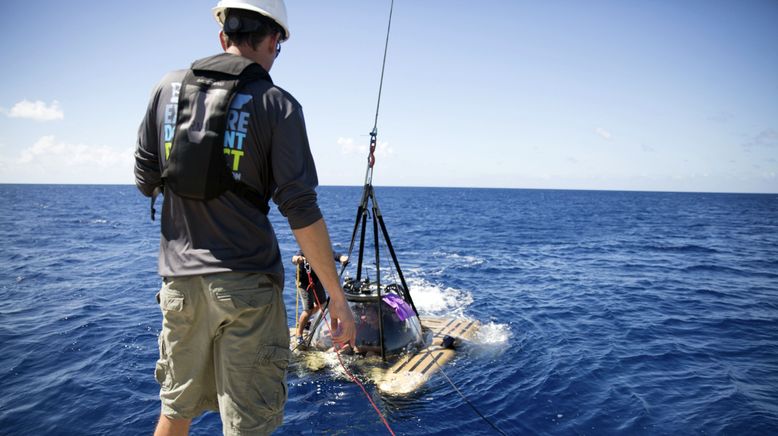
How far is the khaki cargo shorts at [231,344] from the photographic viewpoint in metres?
2.20

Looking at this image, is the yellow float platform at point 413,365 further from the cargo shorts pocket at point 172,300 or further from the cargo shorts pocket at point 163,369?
the cargo shorts pocket at point 172,300

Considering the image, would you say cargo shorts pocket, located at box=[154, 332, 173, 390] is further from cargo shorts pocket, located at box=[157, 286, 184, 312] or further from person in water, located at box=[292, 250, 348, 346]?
person in water, located at box=[292, 250, 348, 346]

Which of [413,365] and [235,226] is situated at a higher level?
[235,226]

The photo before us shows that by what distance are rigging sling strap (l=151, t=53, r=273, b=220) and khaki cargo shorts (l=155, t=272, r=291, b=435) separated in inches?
17.3

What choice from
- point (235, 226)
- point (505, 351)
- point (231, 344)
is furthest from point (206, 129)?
point (505, 351)

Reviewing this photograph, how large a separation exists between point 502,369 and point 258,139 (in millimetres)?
7625

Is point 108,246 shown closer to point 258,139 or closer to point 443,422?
point 443,422

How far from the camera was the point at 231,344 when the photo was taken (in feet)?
7.31

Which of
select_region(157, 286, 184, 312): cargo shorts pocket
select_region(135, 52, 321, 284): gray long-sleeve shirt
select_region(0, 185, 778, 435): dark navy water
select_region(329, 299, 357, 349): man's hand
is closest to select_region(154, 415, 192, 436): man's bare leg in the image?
select_region(157, 286, 184, 312): cargo shorts pocket

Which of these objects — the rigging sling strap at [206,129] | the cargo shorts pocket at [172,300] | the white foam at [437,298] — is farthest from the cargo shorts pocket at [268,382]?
the white foam at [437,298]

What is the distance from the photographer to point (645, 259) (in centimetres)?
2234

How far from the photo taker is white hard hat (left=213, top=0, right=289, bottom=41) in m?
2.17

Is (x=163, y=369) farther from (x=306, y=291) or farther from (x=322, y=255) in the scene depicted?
(x=306, y=291)

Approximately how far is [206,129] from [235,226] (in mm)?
477
